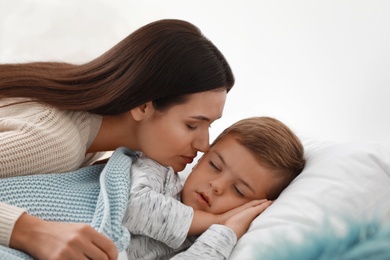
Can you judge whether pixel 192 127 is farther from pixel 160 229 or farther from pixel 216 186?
pixel 160 229

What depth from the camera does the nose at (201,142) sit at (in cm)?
155

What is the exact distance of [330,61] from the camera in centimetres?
193

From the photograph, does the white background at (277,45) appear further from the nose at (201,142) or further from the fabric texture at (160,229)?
the fabric texture at (160,229)

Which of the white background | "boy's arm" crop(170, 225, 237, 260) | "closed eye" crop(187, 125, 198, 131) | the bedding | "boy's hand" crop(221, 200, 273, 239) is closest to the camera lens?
the bedding

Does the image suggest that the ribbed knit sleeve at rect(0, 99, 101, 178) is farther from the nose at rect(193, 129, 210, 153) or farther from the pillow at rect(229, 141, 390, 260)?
the pillow at rect(229, 141, 390, 260)

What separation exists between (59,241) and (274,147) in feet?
1.93

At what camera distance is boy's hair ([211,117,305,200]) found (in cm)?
148

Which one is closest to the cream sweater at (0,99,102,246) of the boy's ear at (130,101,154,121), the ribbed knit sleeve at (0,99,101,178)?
the ribbed knit sleeve at (0,99,101,178)

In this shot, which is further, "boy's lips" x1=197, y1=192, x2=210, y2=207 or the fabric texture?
"boy's lips" x1=197, y1=192, x2=210, y2=207

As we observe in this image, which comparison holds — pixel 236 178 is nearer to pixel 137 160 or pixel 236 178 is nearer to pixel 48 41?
pixel 137 160

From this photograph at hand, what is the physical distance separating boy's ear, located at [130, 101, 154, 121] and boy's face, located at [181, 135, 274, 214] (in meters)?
0.20

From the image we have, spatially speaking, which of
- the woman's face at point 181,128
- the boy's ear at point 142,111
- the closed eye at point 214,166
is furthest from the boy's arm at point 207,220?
the boy's ear at point 142,111

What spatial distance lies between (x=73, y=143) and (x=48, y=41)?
835 mm

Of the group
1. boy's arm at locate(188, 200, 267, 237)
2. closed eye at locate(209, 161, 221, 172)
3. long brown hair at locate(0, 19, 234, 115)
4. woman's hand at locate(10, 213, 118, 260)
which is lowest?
boy's arm at locate(188, 200, 267, 237)
